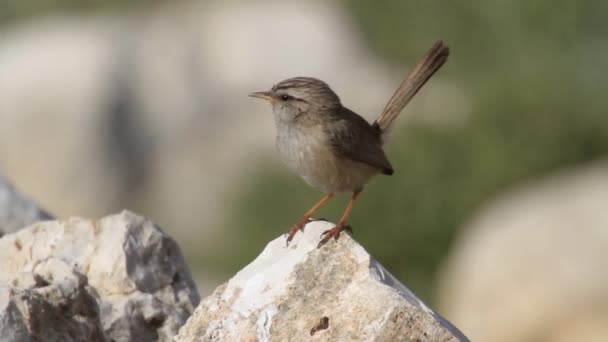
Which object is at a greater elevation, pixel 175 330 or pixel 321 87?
pixel 321 87

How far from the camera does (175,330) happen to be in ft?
16.7

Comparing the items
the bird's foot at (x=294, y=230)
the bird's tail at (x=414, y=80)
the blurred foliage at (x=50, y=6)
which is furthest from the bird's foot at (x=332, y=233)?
the blurred foliage at (x=50, y=6)

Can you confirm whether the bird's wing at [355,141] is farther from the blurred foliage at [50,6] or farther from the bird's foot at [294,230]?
the blurred foliage at [50,6]

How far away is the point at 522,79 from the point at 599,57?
1.76m

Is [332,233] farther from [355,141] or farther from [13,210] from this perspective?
[13,210]

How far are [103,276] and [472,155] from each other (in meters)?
9.42

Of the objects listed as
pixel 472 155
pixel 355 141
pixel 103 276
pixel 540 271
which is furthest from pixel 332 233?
pixel 472 155

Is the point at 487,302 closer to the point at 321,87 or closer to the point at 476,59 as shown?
the point at 321,87

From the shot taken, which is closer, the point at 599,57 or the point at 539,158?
the point at 539,158

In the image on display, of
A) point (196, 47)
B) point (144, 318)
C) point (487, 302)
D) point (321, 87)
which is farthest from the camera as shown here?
point (196, 47)

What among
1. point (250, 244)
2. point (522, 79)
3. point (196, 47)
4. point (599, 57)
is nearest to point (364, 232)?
point (250, 244)

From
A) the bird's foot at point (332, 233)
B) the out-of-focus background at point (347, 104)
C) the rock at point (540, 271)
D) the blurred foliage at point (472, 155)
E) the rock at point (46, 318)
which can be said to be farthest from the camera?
the blurred foliage at point (472, 155)

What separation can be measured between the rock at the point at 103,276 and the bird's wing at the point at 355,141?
3.65 feet

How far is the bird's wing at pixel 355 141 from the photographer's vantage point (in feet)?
20.0
